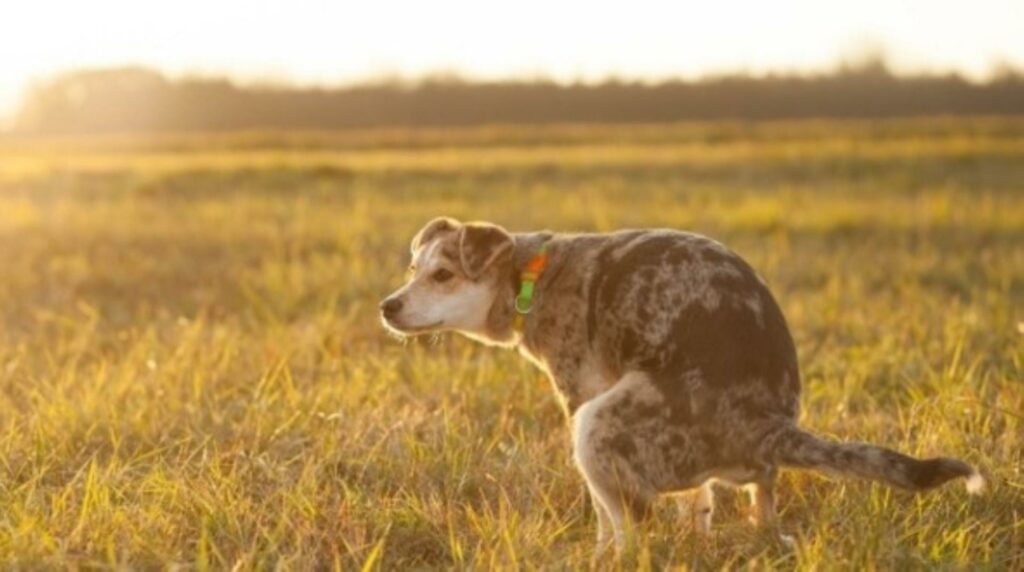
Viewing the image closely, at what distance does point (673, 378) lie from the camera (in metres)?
4.57

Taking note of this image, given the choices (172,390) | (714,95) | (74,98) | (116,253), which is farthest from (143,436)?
(74,98)

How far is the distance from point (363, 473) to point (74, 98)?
53266 mm

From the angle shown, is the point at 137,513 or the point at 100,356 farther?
the point at 100,356

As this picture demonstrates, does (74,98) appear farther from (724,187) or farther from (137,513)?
(137,513)

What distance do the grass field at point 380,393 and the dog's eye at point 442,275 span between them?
73cm

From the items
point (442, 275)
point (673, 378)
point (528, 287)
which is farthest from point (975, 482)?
point (442, 275)

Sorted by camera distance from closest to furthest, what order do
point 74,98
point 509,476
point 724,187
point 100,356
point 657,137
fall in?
point 509,476 < point 100,356 < point 724,187 < point 657,137 < point 74,98

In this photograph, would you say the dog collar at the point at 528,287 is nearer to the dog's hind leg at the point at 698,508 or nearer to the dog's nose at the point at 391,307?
the dog's nose at the point at 391,307

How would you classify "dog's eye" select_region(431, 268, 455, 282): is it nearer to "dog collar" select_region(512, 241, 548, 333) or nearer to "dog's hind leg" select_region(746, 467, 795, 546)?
"dog collar" select_region(512, 241, 548, 333)

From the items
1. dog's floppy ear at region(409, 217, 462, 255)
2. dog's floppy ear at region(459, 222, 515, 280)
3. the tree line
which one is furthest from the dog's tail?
the tree line

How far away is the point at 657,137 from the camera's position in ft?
123

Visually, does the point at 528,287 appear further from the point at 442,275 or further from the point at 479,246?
the point at 442,275

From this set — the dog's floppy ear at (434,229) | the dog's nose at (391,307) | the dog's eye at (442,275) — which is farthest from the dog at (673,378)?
the dog's floppy ear at (434,229)

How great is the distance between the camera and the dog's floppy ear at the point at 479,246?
5.26 meters
